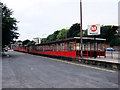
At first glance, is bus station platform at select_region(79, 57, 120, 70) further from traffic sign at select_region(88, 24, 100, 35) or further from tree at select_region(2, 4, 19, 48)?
tree at select_region(2, 4, 19, 48)

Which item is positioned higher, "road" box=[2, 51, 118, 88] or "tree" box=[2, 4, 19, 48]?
"tree" box=[2, 4, 19, 48]

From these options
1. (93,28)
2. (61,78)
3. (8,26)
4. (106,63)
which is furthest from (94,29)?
(8,26)

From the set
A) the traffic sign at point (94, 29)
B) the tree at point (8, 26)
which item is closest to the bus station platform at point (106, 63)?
the traffic sign at point (94, 29)

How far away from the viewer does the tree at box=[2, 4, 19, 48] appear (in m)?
31.0

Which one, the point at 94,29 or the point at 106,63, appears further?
the point at 94,29

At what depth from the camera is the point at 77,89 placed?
19.2ft

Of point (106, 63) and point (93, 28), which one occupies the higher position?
point (93, 28)

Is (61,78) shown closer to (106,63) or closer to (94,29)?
(106,63)

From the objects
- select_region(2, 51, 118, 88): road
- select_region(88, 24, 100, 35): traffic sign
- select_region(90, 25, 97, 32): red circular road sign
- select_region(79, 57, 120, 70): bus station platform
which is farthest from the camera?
select_region(90, 25, 97, 32): red circular road sign

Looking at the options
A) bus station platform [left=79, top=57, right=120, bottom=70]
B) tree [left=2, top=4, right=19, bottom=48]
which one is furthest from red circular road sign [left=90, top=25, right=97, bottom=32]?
tree [left=2, top=4, right=19, bottom=48]

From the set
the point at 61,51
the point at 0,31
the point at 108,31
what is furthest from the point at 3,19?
the point at 108,31

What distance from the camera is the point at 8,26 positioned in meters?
31.5

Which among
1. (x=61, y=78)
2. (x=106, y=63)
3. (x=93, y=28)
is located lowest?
(x=61, y=78)

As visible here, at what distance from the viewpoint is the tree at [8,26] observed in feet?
102
